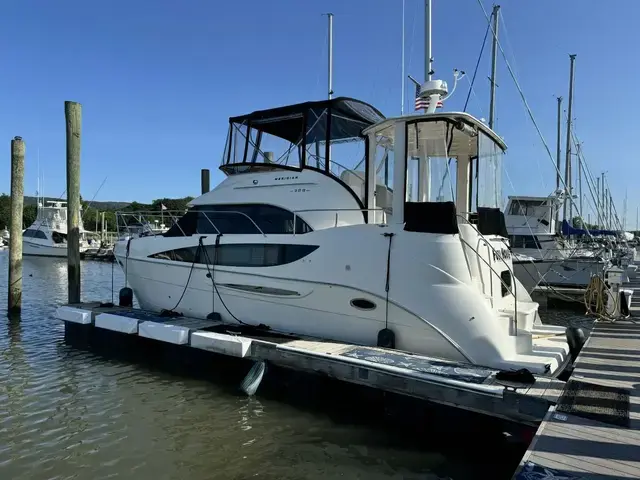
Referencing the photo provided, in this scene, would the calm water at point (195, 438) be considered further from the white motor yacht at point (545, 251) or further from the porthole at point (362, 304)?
the white motor yacht at point (545, 251)

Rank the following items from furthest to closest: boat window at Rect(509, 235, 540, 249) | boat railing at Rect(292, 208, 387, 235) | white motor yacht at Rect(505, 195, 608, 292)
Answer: boat window at Rect(509, 235, 540, 249), white motor yacht at Rect(505, 195, 608, 292), boat railing at Rect(292, 208, 387, 235)

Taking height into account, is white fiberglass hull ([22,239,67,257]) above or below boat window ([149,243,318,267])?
below

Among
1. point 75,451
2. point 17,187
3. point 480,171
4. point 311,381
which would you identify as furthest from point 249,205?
point 17,187

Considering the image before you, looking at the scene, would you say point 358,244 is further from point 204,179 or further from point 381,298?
point 204,179

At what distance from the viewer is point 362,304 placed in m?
7.66

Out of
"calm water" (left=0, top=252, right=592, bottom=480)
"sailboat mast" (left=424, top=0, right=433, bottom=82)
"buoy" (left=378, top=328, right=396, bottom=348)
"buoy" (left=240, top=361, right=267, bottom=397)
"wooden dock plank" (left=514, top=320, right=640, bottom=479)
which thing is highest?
"sailboat mast" (left=424, top=0, right=433, bottom=82)

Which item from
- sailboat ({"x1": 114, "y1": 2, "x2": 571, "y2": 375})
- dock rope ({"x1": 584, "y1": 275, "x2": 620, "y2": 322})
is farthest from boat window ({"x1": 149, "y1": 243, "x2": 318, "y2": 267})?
dock rope ({"x1": 584, "y1": 275, "x2": 620, "y2": 322})

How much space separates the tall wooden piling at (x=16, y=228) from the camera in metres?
13.5

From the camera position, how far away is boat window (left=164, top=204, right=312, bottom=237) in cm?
890

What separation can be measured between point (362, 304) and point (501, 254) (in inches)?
102

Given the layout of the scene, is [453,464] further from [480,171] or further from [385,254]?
[480,171]

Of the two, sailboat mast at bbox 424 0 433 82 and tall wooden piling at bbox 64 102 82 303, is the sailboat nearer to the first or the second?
sailboat mast at bbox 424 0 433 82

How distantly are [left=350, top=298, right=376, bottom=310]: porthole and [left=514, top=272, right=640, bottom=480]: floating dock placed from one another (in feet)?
9.41

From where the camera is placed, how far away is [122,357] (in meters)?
9.73
